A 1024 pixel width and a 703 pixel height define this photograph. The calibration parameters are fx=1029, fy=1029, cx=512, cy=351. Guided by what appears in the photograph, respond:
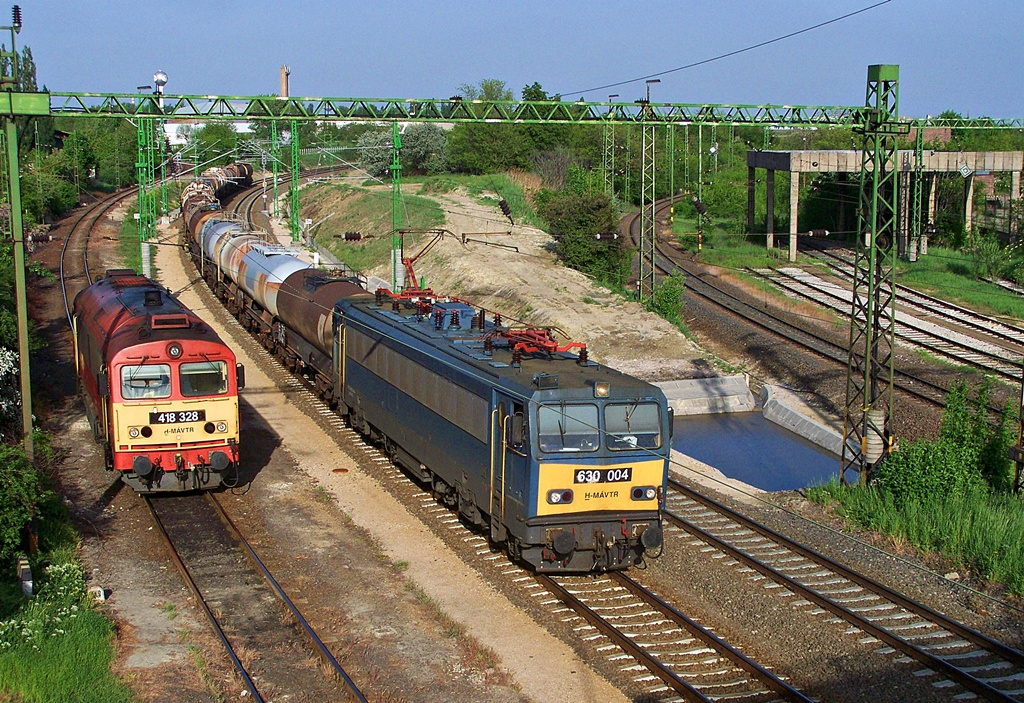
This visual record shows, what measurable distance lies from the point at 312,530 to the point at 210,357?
3650 mm

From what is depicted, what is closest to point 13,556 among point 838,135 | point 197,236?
point 197,236

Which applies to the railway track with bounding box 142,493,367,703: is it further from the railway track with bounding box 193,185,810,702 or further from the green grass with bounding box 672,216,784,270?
the green grass with bounding box 672,216,784,270

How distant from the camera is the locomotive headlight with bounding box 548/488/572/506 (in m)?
14.1

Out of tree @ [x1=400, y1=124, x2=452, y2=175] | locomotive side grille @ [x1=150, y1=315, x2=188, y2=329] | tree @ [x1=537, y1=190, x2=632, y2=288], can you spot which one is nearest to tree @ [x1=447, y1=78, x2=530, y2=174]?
tree @ [x1=400, y1=124, x2=452, y2=175]

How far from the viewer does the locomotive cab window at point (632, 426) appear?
1441 cm

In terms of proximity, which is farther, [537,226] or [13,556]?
[537,226]

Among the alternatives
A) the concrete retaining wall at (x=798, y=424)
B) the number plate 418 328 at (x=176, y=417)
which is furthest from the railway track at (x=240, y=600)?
the concrete retaining wall at (x=798, y=424)

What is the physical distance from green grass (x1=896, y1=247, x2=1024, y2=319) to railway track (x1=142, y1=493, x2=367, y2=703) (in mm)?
32635

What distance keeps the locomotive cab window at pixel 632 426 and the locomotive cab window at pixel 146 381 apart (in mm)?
8312

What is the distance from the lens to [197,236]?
4431 cm

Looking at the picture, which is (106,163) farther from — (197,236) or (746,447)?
(746,447)

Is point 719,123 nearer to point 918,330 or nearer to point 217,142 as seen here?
point 918,330

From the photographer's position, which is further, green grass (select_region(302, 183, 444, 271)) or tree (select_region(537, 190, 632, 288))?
green grass (select_region(302, 183, 444, 271))

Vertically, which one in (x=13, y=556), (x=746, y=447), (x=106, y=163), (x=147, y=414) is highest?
(x=106, y=163)
